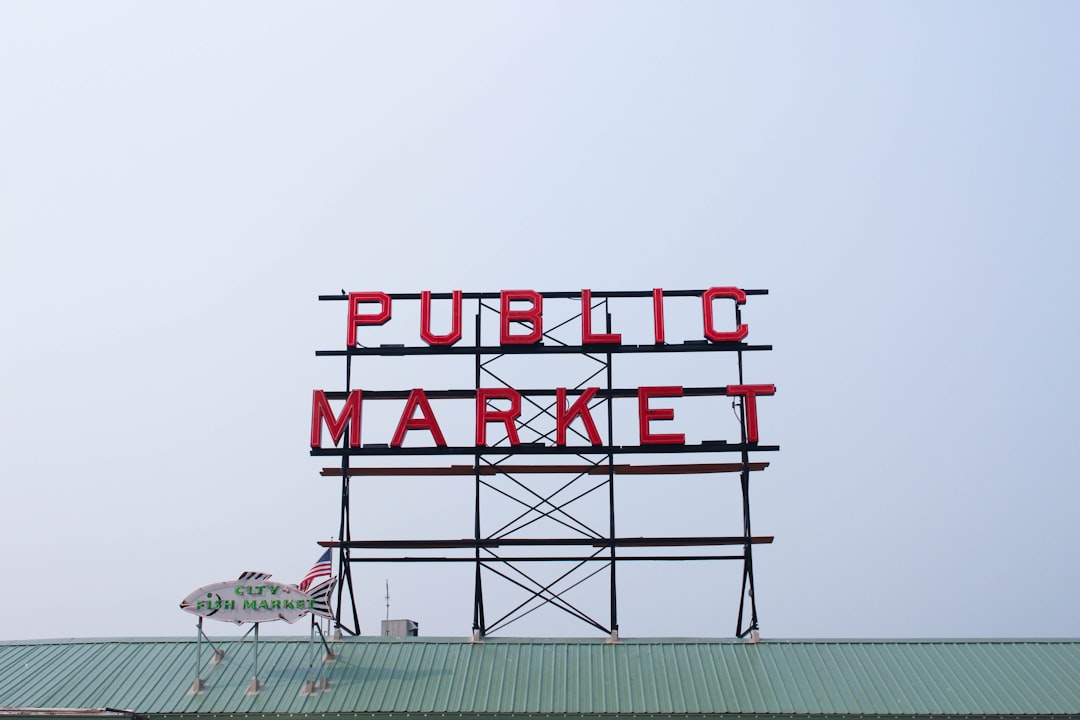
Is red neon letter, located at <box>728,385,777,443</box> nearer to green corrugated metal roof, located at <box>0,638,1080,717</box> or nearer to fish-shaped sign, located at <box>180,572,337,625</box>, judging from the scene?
green corrugated metal roof, located at <box>0,638,1080,717</box>

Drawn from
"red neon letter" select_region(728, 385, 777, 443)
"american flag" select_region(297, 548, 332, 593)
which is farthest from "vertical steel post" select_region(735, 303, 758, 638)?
"american flag" select_region(297, 548, 332, 593)

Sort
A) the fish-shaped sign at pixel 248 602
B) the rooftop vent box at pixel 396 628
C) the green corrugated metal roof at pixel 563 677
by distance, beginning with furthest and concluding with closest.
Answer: the rooftop vent box at pixel 396 628, the fish-shaped sign at pixel 248 602, the green corrugated metal roof at pixel 563 677

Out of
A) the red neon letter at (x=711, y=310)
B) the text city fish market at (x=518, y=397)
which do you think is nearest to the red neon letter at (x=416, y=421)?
the text city fish market at (x=518, y=397)

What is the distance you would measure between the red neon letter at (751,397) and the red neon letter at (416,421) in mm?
9521

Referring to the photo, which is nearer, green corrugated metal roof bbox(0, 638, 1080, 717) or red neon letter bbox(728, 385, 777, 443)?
green corrugated metal roof bbox(0, 638, 1080, 717)

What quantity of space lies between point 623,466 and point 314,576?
1014 centimetres

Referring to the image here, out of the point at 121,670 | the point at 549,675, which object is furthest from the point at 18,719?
the point at 549,675

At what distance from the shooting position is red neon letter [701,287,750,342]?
130 feet

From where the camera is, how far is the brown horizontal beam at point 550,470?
125 feet

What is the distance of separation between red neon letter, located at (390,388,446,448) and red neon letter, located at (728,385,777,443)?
31.2 ft

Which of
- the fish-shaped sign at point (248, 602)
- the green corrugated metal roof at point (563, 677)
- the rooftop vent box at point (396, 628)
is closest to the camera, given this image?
the green corrugated metal roof at point (563, 677)

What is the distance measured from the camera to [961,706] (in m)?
32.1

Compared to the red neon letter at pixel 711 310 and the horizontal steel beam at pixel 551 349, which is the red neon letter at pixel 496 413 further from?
the red neon letter at pixel 711 310

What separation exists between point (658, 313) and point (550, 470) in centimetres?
633
